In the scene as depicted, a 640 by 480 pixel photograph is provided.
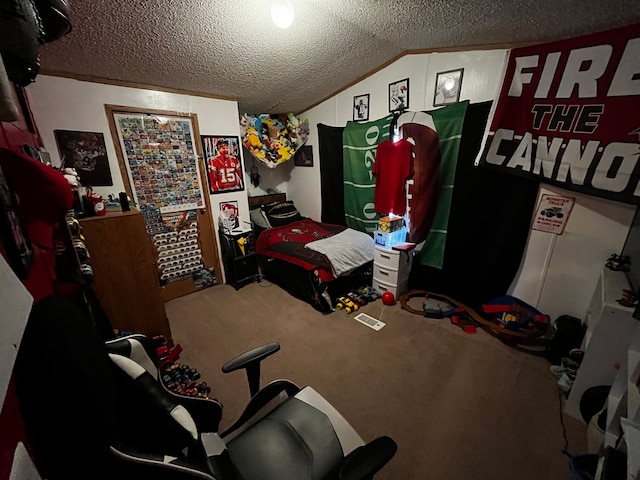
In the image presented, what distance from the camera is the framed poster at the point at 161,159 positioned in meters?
2.48

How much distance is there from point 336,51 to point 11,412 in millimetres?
2816

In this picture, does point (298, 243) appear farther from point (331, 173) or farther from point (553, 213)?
point (553, 213)

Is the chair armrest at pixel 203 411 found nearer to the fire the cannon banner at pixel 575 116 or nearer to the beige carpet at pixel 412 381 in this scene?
the beige carpet at pixel 412 381

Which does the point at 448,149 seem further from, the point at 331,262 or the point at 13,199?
the point at 13,199

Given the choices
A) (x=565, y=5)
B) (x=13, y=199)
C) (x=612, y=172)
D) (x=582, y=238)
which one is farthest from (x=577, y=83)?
(x=13, y=199)

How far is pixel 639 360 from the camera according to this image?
1.18 metres

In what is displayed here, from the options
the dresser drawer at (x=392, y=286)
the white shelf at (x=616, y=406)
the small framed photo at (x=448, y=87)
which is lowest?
the dresser drawer at (x=392, y=286)

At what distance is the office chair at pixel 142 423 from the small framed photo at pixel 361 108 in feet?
9.27

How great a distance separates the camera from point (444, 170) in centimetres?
252

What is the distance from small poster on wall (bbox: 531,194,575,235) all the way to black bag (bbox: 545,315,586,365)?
68 centimetres

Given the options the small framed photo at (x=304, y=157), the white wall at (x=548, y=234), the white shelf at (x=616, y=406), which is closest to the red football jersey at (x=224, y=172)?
the small framed photo at (x=304, y=157)

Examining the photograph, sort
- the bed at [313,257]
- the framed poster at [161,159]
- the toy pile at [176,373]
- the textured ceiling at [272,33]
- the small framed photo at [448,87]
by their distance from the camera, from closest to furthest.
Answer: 1. the textured ceiling at [272,33]
2. the toy pile at [176,373]
3. the small framed photo at [448,87]
4. the framed poster at [161,159]
5. the bed at [313,257]

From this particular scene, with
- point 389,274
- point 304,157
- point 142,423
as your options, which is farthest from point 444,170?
point 142,423

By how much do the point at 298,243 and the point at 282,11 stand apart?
79.5 inches
